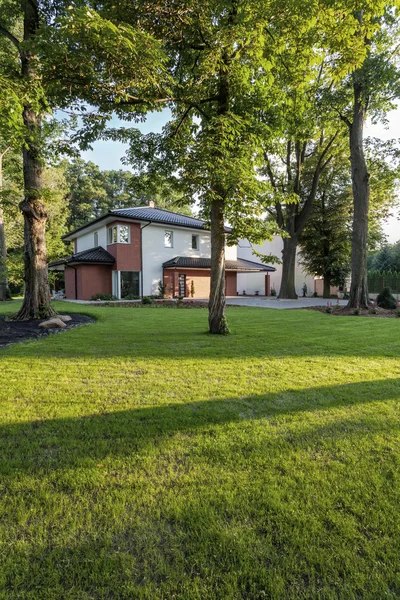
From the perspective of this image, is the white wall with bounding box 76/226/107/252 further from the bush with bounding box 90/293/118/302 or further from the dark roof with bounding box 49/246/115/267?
the bush with bounding box 90/293/118/302

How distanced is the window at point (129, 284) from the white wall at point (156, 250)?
56 cm

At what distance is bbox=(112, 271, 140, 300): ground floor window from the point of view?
22.3 metres

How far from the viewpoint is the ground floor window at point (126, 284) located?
22297mm

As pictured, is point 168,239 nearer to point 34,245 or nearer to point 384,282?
point 34,245

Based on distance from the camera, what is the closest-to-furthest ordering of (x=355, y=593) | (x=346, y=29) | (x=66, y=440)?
Result: (x=355, y=593), (x=66, y=440), (x=346, y=29)

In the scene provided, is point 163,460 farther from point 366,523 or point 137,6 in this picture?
point 137,6

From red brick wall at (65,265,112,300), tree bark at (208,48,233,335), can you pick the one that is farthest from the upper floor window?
tree bark at (208,48,233,335)

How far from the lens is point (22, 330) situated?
8438 millimetres

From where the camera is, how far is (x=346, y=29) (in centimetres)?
557

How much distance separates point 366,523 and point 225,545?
0.84 metres

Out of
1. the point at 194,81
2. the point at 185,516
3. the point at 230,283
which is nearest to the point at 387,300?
the point at 194,81

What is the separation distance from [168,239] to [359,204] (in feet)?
44.5

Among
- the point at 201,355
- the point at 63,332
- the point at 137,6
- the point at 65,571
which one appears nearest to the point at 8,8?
the point at 137,6

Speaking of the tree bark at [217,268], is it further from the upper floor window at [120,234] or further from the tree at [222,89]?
the upper floor window at [120,234]
